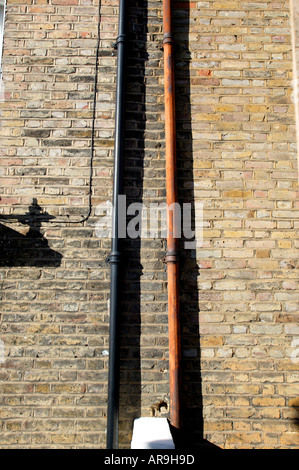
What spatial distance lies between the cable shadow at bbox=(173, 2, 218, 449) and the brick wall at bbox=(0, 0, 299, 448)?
10 millimetres

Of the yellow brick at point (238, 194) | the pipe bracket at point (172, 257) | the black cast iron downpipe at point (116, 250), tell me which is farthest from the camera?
the yellow brick at point (238, 194)

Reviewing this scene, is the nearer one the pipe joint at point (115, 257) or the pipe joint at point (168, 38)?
the pipe joint at point (115, 257)

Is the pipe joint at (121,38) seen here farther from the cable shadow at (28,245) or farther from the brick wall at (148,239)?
the cable shadow at (28,245)

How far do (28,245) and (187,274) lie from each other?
1.19 meters

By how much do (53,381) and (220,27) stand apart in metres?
3.02

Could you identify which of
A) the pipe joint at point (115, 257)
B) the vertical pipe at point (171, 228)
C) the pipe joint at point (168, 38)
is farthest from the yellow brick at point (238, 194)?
the pipe joint at point (168, 38)

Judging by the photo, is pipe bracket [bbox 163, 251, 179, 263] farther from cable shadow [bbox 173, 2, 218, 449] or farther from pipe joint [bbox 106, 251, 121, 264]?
pipe joint [bbox 106, 251, 121, 264]

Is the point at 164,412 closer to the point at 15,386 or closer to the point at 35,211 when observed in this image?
the point at 15,386

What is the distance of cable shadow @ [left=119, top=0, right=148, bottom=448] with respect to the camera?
2.50m

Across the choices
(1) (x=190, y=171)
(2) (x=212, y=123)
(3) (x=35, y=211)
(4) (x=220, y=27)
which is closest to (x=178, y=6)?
(4) (x=220, y=27)

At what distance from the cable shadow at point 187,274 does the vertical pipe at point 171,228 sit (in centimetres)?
9

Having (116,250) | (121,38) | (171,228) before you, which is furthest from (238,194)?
(121,38)

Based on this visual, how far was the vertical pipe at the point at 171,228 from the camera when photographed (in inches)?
96.3

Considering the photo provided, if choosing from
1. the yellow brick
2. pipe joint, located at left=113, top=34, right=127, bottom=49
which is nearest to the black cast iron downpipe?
pipe joint, located at left=113, top=34, right=127, bottom=49
